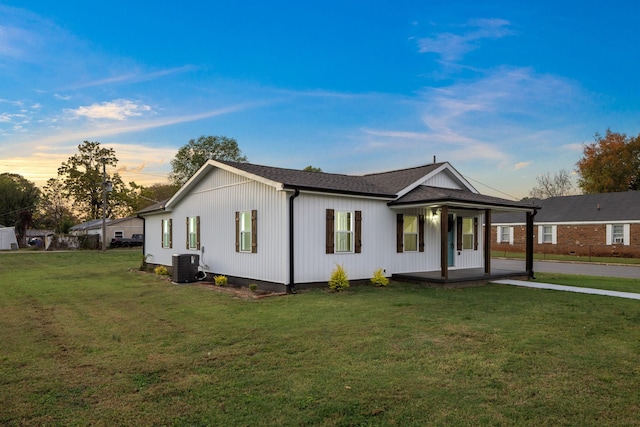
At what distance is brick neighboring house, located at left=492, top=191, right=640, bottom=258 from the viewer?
90.7 ft

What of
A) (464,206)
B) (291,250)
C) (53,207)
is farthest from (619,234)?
(53,207)

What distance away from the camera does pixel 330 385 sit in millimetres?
4438

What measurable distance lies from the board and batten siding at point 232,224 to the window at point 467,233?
7.61 metres

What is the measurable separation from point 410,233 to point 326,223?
351 centimetres

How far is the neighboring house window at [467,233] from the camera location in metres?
15.0

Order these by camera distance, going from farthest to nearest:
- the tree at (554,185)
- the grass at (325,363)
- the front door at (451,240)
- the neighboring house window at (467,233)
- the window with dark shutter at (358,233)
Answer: the tree at (554,185)
the neighboring house window at (467,233)
the front door at (451,240)
the window with dark shutter at (358,233)
the grass at (325,363)

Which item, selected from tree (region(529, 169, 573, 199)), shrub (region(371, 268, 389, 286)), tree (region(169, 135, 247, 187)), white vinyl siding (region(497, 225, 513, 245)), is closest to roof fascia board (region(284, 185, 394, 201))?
shrub (region(371, 268, 389, 286))

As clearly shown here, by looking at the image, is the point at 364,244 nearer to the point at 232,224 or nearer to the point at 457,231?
the point at 232,224

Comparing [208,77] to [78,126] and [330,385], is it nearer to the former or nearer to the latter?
[78,126]

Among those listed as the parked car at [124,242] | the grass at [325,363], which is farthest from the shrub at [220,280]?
→ the parked car at [124,242]

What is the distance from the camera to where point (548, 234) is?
105ft

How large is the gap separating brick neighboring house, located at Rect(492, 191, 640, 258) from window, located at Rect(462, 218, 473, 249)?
1794 centimetres

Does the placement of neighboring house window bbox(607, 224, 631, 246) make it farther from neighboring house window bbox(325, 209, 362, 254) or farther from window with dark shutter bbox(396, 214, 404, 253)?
neighboring house window bbox(325, 209, 362, 254)

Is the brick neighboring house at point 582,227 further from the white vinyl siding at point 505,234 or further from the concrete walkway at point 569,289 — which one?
the concrete walkway at point 569,289
